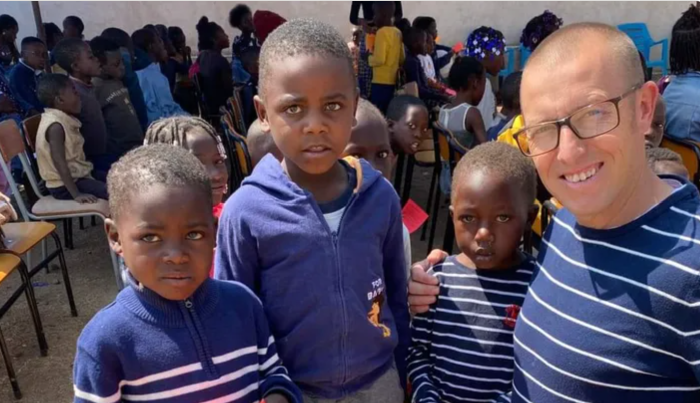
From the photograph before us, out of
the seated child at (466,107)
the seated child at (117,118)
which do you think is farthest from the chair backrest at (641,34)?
the seated child at (117,118)

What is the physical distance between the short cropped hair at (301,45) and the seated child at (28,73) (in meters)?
5.44

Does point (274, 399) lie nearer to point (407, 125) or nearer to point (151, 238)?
point (151, 238)

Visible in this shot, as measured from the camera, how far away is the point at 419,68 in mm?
6801

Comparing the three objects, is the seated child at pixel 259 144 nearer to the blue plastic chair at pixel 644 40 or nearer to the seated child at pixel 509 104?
the seated child at pixel 509 104

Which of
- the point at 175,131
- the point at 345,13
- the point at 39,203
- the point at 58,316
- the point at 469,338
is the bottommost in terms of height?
the point at 58,316

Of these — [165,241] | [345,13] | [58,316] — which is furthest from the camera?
[345,13]

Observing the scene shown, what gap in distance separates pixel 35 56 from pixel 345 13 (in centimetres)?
517

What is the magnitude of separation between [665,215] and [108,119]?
4823 mm

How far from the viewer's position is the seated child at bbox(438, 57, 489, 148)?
438 centimetres

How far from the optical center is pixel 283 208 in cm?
143

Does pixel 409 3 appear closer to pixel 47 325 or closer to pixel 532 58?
pixel 47 325

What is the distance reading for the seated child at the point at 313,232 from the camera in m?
1.39

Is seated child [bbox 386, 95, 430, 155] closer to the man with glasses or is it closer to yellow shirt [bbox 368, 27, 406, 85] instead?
the man with glasses

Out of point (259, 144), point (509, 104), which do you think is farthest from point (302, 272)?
point (509, 104)
